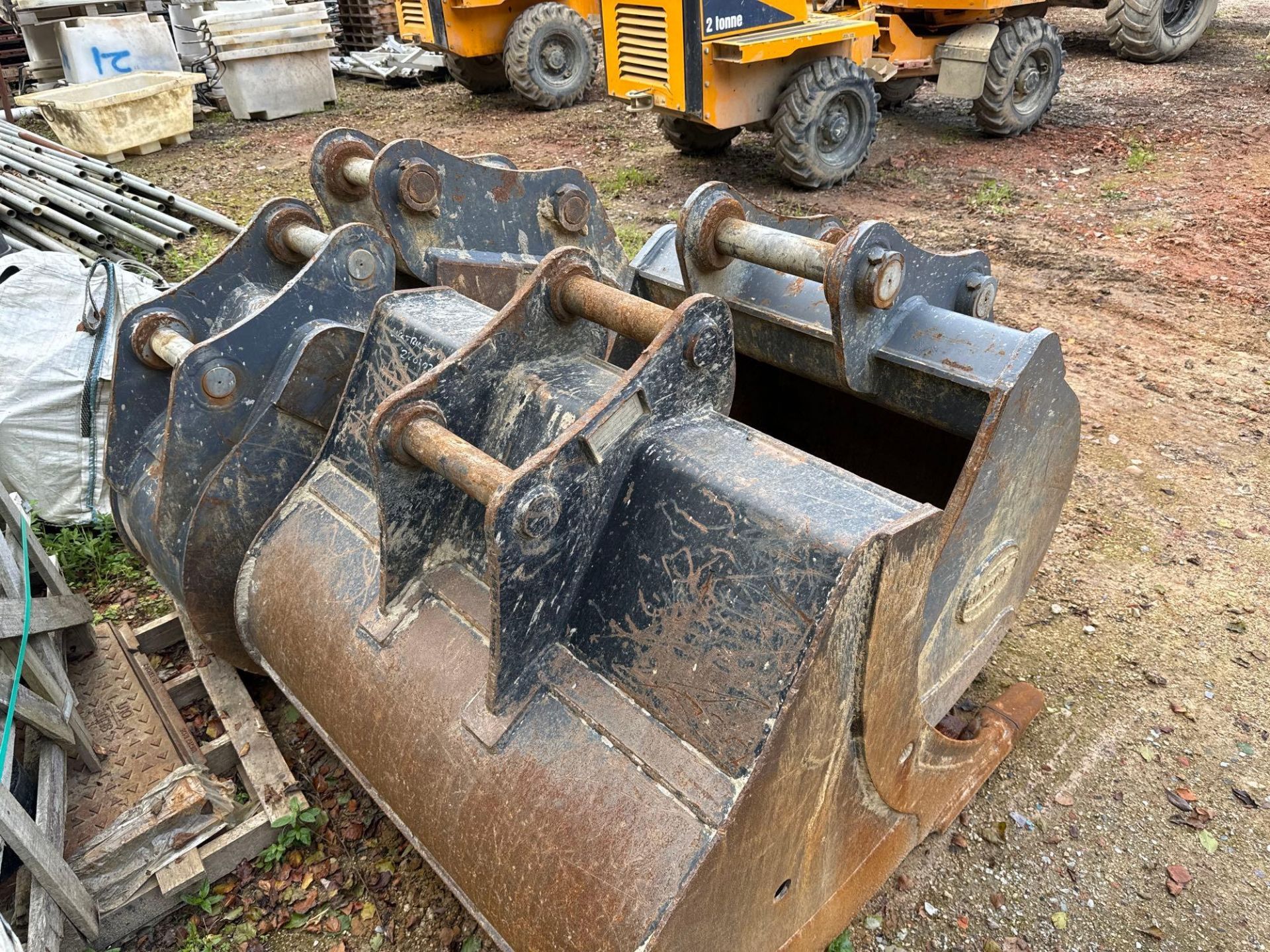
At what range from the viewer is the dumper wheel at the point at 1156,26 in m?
10.9

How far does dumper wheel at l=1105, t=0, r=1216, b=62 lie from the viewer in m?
10.9

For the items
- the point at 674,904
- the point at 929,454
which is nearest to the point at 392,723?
the point at 674,904

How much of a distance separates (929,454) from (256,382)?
1.98 m

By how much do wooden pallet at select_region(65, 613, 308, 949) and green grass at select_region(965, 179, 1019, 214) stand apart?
21.4 feet

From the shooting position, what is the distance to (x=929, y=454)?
2826mm

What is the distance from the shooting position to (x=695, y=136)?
8.60 m

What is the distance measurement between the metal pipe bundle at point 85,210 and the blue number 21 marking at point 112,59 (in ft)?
14.1

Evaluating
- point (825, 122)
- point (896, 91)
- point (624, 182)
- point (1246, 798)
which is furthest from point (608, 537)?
point (896, 91)

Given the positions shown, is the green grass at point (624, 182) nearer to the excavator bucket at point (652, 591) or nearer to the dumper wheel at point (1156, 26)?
the excavator bucket at point (652, 591)

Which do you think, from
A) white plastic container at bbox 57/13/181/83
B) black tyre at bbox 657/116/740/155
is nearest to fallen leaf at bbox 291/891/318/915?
black tyre at bbox 657/116/740/155

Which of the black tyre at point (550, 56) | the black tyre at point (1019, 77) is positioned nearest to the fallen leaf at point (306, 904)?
the black tyre at point (1019, 77)

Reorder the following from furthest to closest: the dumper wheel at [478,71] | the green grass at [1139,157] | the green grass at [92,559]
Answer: the dumper wheel at [478,71] < the green grass at [1139,157] < the green grass at [92,559]

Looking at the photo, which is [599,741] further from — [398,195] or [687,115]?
[687,115]

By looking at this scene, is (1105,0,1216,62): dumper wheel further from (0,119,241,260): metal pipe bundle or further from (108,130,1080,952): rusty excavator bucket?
(108,130,1080,952): rusty excavator bucket
